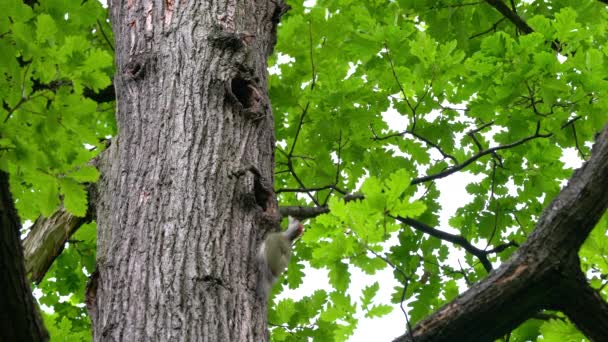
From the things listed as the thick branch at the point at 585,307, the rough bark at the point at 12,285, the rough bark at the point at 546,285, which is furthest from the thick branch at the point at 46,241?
the thick branch at the point at 585,307

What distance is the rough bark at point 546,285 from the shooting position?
2441 mm

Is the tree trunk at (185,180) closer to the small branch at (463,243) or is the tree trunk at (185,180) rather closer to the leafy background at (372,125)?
the leafy background at (372,125)

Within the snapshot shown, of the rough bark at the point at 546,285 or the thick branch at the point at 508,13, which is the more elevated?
the thick branch at the point at 508,13

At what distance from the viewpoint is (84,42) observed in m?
2.41

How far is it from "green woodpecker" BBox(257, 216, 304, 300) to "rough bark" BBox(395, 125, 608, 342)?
1.77ft

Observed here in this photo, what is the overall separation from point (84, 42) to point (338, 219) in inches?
46.4

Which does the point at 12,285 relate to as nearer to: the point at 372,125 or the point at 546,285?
the point at 546,285

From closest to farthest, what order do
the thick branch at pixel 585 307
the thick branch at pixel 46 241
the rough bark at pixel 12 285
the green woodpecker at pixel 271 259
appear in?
1. the rough bark at pixel 12 285
2. the green woodpecker at pixel 271 259
3. the thick branch at pixel 585 307
4. the thick branch at pixel 46 241

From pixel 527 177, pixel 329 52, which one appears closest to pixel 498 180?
pixel 527 177

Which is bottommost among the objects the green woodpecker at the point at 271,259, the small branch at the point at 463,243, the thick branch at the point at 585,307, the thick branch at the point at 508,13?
the thick branch at the point at 585,307

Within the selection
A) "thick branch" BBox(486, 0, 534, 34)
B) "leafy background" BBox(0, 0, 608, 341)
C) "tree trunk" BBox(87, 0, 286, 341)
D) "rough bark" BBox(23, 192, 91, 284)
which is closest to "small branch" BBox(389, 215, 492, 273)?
"leafy background" BBox(0, 0, 608, 341)

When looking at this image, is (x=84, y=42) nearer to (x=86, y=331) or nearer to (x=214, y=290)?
(x=214, y=290)

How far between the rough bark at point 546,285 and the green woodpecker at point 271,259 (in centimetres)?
54

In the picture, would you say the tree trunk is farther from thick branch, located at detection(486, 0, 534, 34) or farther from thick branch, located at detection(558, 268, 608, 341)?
thick branch, located at detection(486, 0, 534, 34)
